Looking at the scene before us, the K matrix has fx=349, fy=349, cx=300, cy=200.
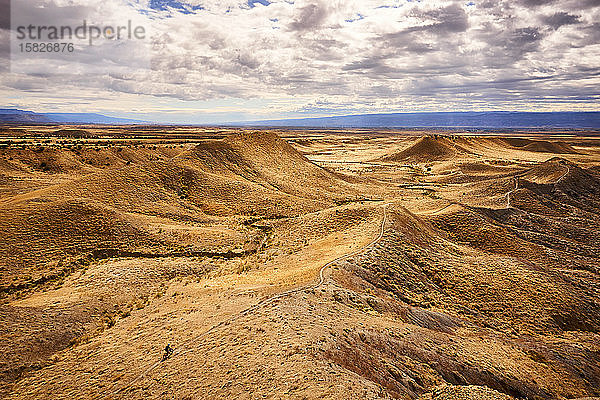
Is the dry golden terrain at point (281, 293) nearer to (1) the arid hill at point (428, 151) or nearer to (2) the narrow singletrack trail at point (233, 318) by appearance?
(2) the narrow singletrack trail at point (233, 318)

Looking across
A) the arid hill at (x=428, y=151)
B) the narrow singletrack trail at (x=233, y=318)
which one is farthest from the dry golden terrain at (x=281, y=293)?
the arid hill at (x=428, y=151)

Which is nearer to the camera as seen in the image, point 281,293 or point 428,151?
point 281,293

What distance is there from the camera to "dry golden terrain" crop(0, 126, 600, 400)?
12930 mm

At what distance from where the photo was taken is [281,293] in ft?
56.1

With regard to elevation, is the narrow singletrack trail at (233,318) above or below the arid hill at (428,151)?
below

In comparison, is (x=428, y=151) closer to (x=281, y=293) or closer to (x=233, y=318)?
(x=281, y=293)

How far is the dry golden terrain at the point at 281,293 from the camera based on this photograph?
12930mm

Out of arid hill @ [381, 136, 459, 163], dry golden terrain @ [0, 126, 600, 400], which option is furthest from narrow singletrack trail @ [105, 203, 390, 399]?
arid hill @ [381, 136, 459, 163]

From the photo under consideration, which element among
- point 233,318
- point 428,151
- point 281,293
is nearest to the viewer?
point 233,318

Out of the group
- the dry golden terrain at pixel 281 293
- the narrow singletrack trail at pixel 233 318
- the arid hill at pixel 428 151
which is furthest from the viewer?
the arid hill at pixel 428 151

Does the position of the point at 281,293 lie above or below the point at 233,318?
above

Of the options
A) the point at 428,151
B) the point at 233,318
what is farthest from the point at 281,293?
the point at 428,151

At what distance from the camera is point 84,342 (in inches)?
616

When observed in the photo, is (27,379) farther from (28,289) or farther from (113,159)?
(113,159)
